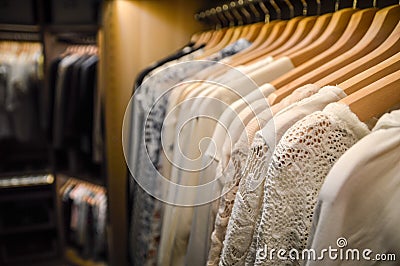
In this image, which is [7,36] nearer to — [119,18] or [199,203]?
[119,18]

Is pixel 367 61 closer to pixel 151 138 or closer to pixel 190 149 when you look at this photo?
pixel 190 149

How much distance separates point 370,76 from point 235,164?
9.3 inches

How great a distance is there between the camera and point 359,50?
1.95ft

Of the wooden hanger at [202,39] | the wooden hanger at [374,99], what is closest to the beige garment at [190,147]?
the wooden hanger at [374,99]

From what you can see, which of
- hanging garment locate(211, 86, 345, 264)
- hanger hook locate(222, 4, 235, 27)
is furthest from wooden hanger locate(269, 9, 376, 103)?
hanger hook locate(222, 4, 235, 27)

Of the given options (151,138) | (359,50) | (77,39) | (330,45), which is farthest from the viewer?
(77,39)

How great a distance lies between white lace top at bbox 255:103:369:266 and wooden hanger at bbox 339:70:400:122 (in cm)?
2

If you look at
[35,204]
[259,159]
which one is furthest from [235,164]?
[35,204]

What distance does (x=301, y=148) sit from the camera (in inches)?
16.3

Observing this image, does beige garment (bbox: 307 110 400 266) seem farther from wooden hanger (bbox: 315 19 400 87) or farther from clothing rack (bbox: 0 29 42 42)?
clothing rack (bbox: 0 29 42 42)

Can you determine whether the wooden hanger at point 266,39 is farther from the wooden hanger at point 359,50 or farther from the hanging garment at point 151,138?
the wooden hanger at point 359,50

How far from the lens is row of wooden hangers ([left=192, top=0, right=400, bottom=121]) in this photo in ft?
1.44

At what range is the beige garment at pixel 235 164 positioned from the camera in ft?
1.75

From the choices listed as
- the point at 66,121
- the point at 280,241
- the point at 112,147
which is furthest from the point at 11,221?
the point at 280,241
